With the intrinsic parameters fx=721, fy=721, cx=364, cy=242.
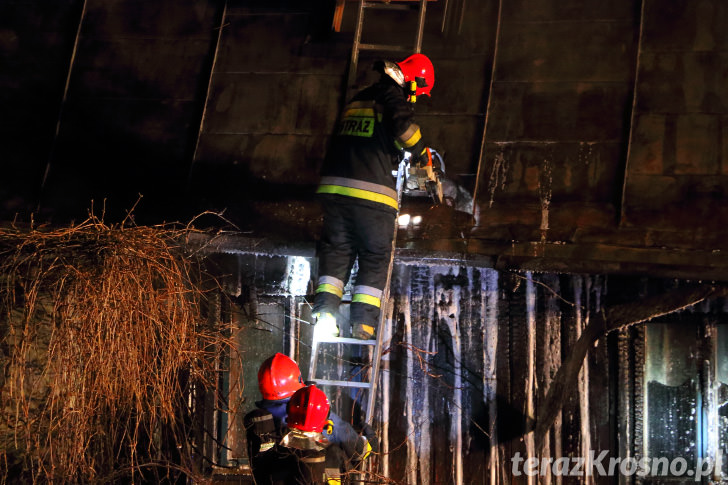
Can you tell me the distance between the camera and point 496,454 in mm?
5953

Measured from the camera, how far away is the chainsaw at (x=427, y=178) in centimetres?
518

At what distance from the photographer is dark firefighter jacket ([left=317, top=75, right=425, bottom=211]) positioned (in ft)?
16.3

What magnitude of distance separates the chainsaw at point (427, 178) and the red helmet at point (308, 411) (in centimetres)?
176

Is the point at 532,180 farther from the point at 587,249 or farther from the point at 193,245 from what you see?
the point at 193,245

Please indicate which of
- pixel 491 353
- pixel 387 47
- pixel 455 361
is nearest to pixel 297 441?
pixel 455 361

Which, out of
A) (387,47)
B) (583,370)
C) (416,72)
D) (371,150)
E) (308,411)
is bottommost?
(308,411)

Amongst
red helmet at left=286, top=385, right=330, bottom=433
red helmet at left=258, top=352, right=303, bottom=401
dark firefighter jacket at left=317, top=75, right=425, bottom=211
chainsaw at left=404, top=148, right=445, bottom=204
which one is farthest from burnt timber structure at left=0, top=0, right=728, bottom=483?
red helmet at left=286, top=385, right=330, bottom=433

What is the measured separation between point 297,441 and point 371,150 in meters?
2.02

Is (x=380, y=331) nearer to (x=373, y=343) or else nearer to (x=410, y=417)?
(x=373, y=343)

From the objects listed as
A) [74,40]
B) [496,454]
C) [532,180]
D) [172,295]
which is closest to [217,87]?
[74,40]

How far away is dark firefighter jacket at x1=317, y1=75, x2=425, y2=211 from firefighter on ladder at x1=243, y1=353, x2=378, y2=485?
140 cm

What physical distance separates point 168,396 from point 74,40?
154 inches

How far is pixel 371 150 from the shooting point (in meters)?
5.02

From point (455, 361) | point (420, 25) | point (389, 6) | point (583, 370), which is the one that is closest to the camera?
point (420, 25)
